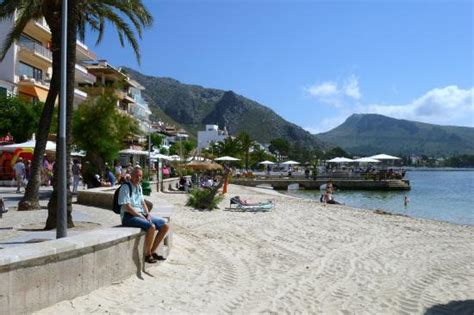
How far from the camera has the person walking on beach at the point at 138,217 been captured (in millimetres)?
8297

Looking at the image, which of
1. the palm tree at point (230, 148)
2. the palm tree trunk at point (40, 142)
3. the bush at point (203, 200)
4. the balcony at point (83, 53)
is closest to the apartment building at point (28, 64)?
the balcony at point (83, 53)

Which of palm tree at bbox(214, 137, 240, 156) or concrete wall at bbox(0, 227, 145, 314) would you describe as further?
palm tree at bbox(214, 137, 240, 156)

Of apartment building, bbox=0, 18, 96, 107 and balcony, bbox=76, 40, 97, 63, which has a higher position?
balcony, bbox=76, 40, 97, 63

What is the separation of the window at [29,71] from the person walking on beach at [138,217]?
35172mm

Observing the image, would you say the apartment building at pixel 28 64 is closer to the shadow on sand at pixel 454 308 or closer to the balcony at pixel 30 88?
the balcony at pixel 30 88

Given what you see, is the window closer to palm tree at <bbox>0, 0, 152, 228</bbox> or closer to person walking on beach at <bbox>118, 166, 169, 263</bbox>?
palm tree at <bbox>0, 0, 152, 228</bbox>

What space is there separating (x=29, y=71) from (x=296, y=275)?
1472 inches

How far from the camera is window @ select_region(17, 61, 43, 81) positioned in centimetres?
4034

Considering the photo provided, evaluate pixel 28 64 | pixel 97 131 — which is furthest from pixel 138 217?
pixel 28 64

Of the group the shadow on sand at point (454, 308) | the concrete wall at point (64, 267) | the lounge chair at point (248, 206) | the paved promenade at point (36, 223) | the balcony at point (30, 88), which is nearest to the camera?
the concrete wall at point (64, 267)

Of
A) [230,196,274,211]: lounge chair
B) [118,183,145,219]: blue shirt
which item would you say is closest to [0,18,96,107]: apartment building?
[230,196,274,211]: lounge chair

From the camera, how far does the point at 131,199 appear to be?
8.43 metres

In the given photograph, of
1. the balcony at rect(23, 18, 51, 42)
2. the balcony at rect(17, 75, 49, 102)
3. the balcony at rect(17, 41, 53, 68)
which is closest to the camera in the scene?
the balcony at rect(17, 41, 53, 68)

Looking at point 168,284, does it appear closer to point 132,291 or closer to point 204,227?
point 132,291
